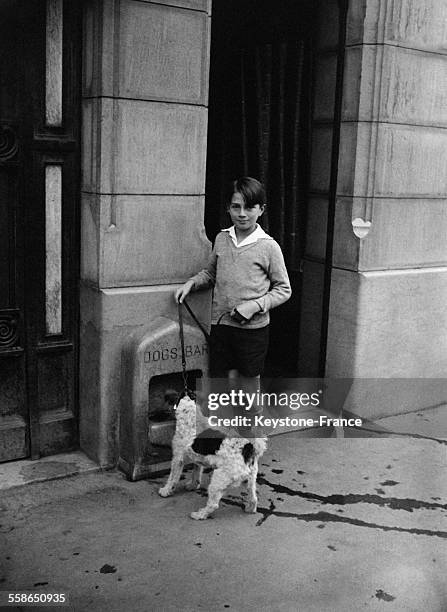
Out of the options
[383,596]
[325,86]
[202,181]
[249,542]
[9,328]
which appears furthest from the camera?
[325,86]

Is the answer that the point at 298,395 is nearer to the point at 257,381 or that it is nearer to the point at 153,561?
the point at 257,381

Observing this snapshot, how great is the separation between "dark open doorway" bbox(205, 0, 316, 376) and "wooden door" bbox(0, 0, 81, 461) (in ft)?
6.11

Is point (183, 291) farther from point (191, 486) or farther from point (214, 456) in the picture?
point (191, 486)

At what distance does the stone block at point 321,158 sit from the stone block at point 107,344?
2.00m

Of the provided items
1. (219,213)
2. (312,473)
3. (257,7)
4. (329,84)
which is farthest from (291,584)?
(257,7)

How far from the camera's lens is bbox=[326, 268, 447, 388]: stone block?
7051 millimetres

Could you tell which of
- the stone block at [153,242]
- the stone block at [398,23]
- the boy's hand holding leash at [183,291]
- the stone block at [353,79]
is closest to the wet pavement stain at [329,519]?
the boy's hand holding leash at [183,291]

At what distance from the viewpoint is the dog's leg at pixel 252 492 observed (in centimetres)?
522

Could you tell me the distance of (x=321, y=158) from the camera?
7.21 meters

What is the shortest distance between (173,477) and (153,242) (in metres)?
1.77

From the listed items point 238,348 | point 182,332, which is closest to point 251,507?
point 238,348

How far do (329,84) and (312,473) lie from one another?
A: 139 inches

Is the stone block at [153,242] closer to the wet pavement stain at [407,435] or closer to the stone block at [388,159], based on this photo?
the stone block at [388,159]

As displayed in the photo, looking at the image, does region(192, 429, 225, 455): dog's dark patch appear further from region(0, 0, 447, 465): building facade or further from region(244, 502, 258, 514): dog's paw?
region(0, 0, 447, 465): building facade
